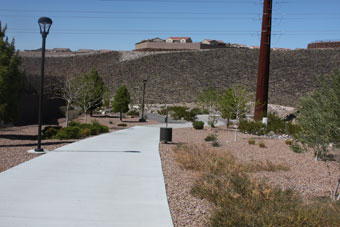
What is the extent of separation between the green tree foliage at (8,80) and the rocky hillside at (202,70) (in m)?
50.3

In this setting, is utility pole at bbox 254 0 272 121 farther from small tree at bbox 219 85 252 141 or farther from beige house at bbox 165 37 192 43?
beige house at bbox 165 37 192 43

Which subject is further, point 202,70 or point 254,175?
point 202,70

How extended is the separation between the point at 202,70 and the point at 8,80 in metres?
71.0

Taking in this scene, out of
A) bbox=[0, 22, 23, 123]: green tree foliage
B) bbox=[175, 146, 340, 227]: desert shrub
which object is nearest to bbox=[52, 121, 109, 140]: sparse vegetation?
bbox=[0, 22, 23, 123]: green tree foliage

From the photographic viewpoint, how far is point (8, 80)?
58.0 ft

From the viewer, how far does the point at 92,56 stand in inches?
4200

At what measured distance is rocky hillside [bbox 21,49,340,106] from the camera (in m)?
75.8

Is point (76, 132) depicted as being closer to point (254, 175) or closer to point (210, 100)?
point (254, 175)

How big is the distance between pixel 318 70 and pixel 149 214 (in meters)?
84.4

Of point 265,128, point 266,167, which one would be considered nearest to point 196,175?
point 266,167

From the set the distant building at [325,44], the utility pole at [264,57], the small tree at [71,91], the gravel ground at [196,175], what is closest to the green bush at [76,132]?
the gravel ground at [196,175]

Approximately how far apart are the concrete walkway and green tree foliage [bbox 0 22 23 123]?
603cm

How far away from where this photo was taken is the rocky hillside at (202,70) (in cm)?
7581

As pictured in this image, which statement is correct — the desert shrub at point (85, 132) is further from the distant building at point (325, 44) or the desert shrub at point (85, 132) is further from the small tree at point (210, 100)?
the distant building at point (325, 44)
